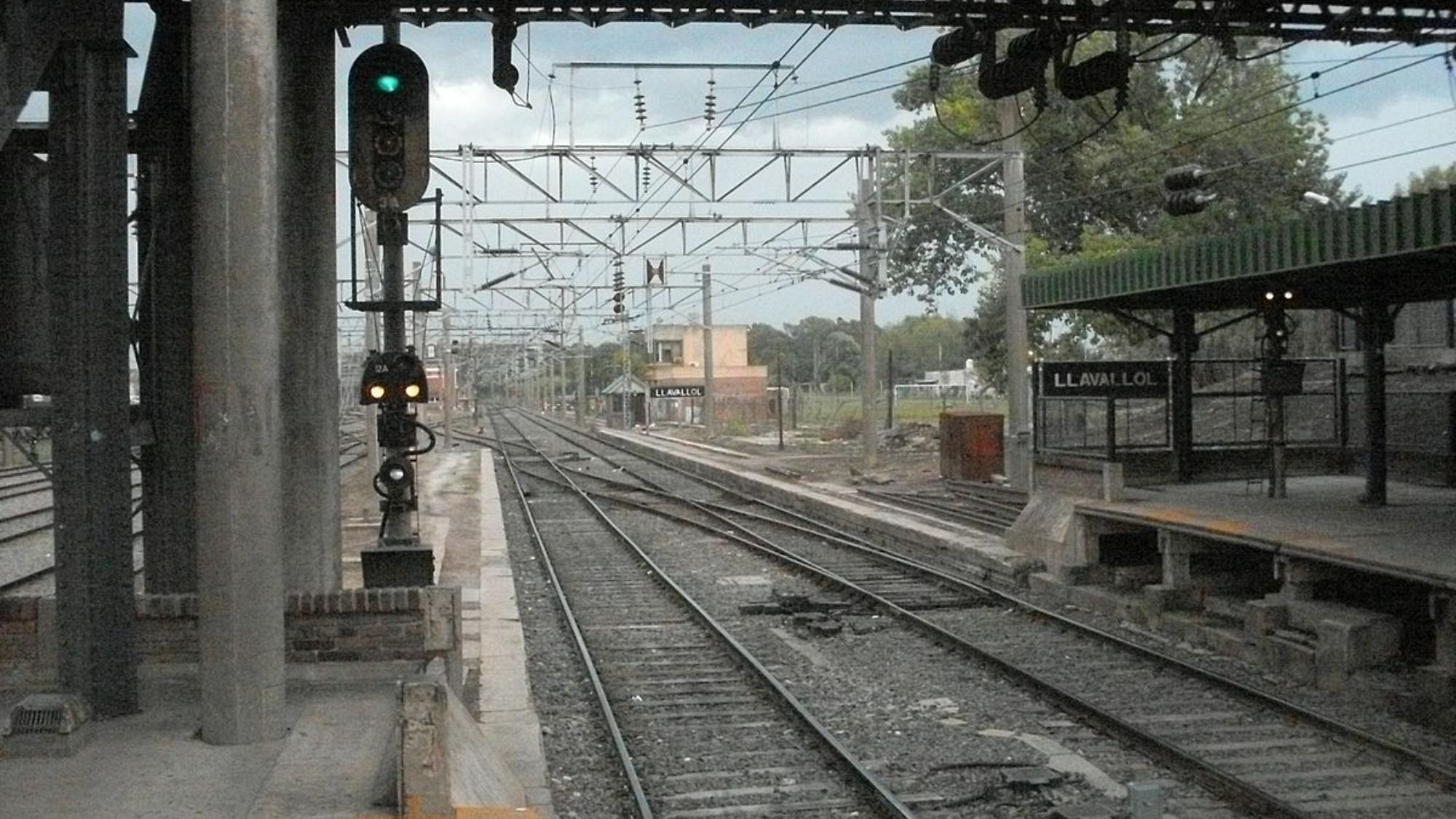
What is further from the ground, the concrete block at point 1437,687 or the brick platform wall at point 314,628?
the brick platform wall at point 314,628

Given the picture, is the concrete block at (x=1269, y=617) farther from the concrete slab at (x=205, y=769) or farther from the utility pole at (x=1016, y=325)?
the utility pole at (x=1016, y=325)

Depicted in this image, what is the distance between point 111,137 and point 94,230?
479 mm

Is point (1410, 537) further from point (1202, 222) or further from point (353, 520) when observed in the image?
point (1202, 222)

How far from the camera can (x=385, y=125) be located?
10922mm

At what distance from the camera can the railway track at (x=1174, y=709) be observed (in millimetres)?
7848

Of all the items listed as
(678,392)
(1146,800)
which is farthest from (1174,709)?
(678,392)

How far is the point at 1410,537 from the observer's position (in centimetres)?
1188

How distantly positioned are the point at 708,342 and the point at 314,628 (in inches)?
1415

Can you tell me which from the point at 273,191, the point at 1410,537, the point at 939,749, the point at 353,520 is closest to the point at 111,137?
the point at 273,191

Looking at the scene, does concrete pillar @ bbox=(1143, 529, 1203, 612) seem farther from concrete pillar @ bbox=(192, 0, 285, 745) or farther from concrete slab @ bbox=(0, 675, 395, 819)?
concrete pillar @ bbox=(192, 0, 285, 745)

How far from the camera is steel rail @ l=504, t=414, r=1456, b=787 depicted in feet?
27.3

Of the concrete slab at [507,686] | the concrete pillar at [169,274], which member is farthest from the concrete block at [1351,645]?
the concrete pillar at [169,274]

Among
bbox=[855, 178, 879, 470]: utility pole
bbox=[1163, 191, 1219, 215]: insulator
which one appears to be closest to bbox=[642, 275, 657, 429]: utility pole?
bbox=[855, 178, 879, 470]: utility pole

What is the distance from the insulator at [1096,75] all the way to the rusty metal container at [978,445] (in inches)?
560
